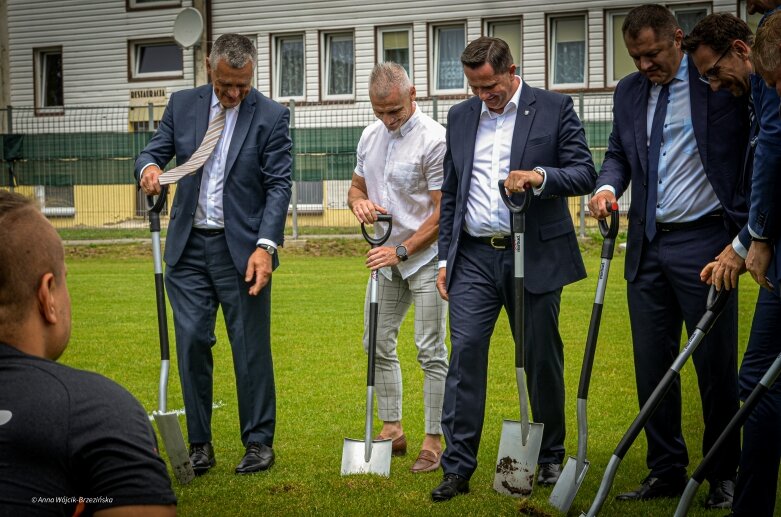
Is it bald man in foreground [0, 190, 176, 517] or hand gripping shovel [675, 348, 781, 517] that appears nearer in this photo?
bald man in foreground [0, 190, 176, 517]

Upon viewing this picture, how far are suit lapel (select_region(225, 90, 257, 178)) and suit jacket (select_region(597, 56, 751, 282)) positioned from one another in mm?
2062

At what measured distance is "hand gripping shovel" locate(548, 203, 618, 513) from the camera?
5219 mm

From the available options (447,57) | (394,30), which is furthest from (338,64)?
(447,57)

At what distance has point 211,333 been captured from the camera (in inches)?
251

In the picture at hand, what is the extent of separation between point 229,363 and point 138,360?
32.3 inches

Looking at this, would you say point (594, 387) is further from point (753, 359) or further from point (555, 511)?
point (753, 359)

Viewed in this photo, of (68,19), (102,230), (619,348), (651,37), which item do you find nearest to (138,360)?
(619,348)

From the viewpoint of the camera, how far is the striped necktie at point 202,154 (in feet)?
19.7

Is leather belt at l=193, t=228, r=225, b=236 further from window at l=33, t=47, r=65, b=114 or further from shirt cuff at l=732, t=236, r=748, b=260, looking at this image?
window at l=33, t=47, r=65, b=114

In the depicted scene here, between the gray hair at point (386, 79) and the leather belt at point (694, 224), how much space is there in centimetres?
170

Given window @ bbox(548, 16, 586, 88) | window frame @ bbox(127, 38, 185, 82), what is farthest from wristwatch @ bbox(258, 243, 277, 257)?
window frame @ bbox(127, 38, 185, 82)

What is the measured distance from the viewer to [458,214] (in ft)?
19.1

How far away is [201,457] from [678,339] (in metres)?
2.71

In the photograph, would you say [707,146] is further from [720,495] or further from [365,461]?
[365,461]
